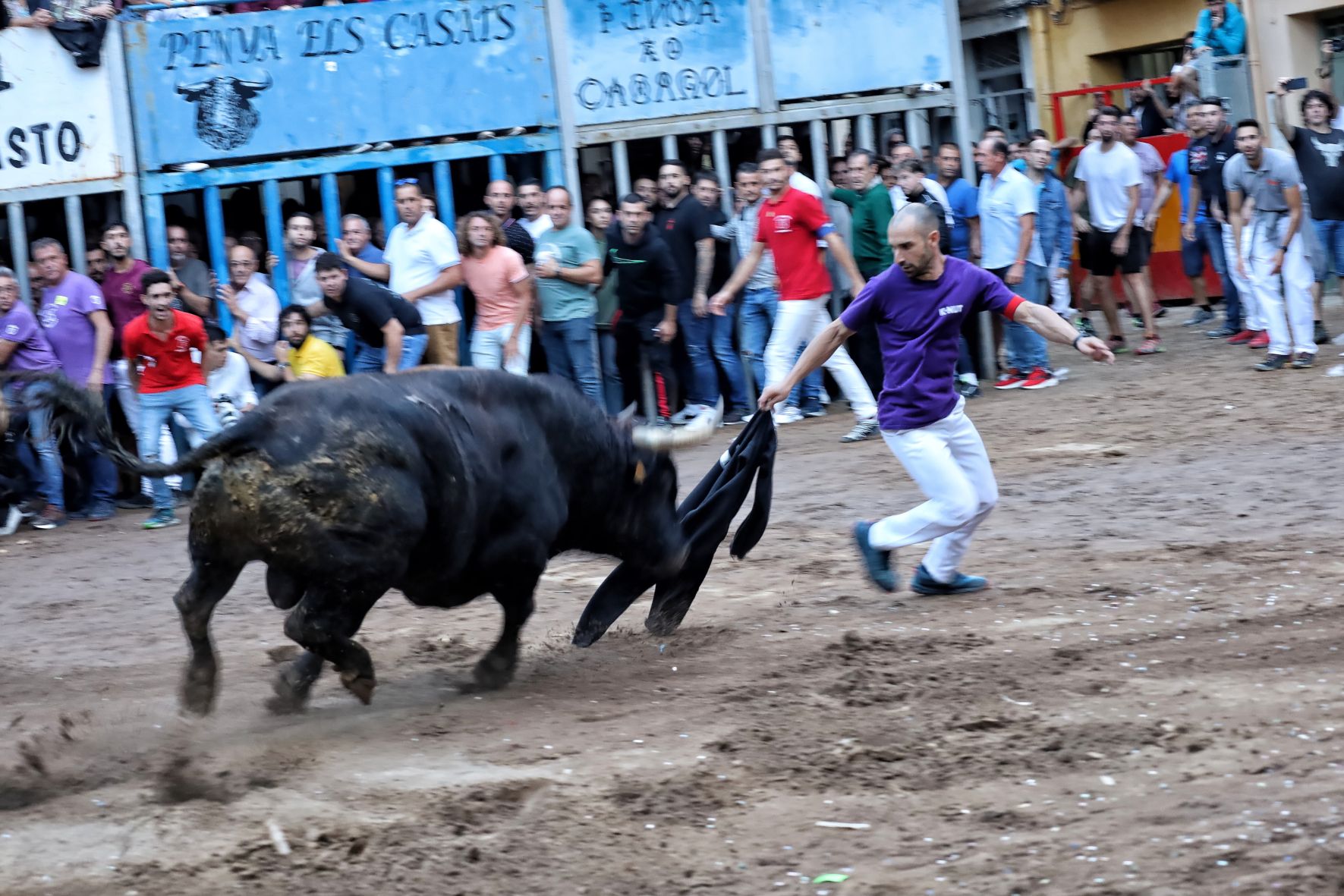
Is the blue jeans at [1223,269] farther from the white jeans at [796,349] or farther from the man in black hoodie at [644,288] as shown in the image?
the man in black hoodie at [644,288]

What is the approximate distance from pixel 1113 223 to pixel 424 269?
6075 mm

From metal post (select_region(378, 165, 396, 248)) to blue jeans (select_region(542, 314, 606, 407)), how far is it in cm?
146

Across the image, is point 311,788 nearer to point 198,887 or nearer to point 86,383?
point 198,887

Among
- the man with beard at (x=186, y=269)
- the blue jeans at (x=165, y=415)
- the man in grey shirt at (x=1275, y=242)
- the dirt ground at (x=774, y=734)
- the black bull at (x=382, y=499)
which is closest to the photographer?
the dirt ground at (x=774, y=734)

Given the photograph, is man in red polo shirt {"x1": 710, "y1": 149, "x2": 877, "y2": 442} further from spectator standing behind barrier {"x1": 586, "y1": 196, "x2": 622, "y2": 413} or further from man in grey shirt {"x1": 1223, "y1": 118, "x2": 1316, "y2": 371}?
man in grey shirt {"x1": 1223, "y1": 118, "x2": 1316, "y2": 371}

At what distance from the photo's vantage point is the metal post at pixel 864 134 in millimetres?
13906

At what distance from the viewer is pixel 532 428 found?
632 centimetres

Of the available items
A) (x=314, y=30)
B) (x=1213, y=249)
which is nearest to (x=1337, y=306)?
(x=1213, y=249)

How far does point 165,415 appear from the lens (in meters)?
10.6

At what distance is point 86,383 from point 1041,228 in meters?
7.53

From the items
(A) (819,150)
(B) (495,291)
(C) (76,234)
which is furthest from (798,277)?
(C) (76,234)

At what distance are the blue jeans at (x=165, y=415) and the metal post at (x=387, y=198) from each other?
2.50m

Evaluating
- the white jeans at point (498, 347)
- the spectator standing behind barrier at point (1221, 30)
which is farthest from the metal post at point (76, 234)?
the spectator standing behind barrier at point (1221, 30)

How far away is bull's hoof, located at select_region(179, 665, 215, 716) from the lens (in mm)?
5852
